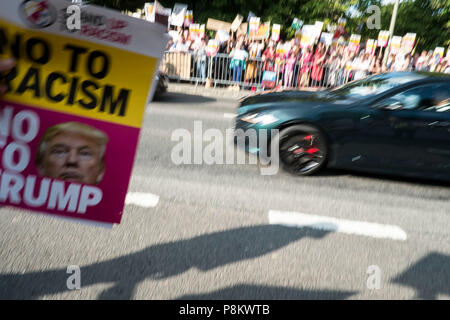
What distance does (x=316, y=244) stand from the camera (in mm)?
3363

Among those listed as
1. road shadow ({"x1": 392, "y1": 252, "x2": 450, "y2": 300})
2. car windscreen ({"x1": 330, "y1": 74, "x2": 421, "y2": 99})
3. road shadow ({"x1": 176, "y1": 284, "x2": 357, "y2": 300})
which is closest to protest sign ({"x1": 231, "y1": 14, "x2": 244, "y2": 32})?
car windscreen ({"x1": 330, "y1": 74, "x2": 421, "y2": 99})

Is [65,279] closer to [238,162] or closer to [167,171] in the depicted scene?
[167,171]

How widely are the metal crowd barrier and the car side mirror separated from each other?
25.8 ft

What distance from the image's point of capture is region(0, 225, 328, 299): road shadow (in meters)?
2.57

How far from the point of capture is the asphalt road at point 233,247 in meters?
→ 2.69

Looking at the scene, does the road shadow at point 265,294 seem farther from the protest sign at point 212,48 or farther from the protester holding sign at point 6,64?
the protest sign at point 212,48

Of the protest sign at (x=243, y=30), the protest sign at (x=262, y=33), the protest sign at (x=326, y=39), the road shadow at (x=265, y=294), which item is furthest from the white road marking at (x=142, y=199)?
the protest sign at (x=326, y=39)

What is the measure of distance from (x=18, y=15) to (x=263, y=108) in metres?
3.96

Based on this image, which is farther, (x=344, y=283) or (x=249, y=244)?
(x=249, y=244)

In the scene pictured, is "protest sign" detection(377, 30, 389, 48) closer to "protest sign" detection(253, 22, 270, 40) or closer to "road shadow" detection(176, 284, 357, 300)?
"protest sign" detection(253, 22, 270, 40)

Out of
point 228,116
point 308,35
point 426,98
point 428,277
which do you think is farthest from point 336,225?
point 308,35

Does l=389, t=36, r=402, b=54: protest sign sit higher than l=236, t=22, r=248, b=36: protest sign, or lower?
higher

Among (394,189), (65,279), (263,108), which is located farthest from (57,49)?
(394,189)

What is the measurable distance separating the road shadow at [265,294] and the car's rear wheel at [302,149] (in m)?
2.53
